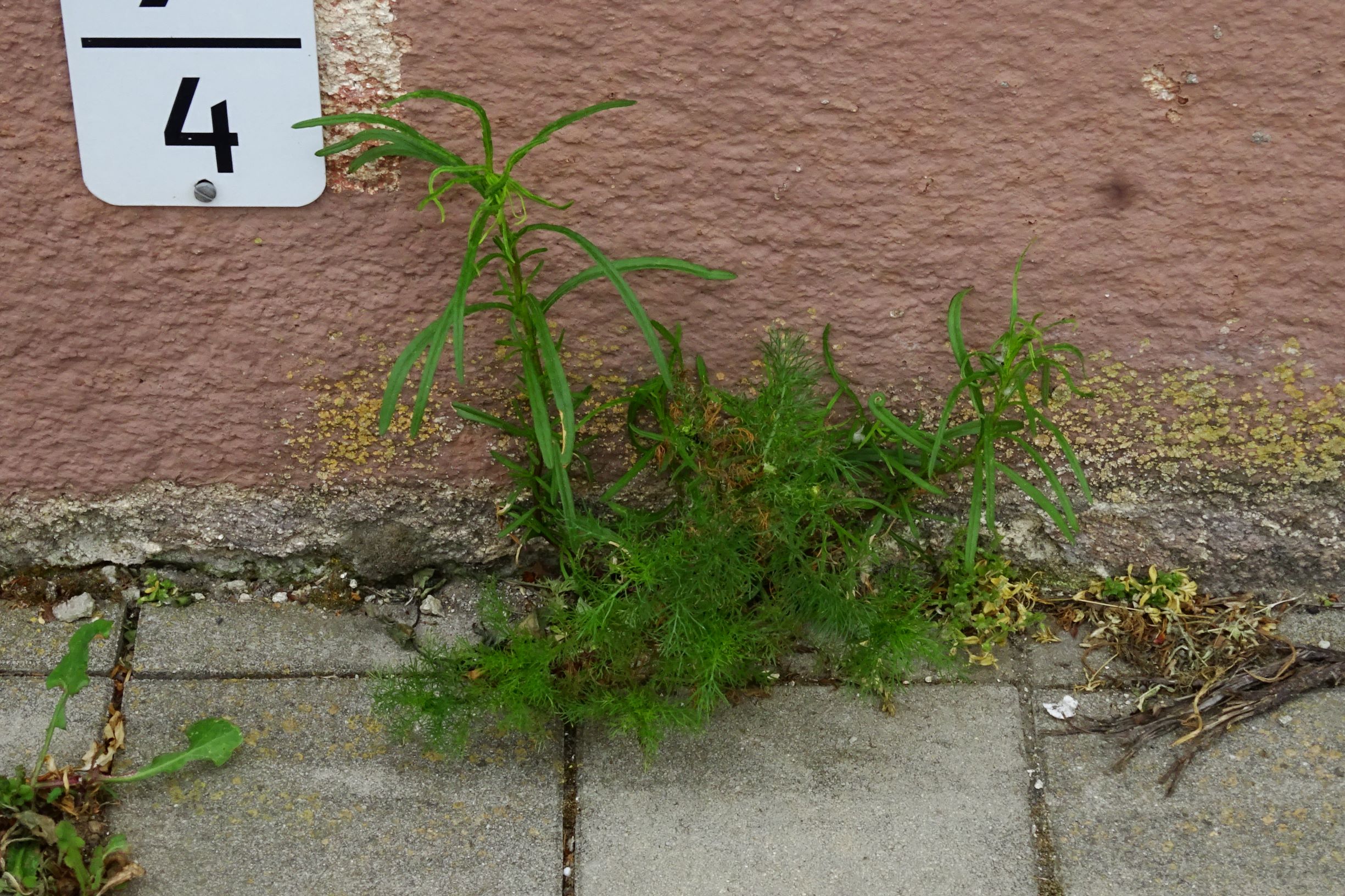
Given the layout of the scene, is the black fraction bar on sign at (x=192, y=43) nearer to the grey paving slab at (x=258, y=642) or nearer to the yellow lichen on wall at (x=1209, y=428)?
the grey paving slab at (x=258, y=642)

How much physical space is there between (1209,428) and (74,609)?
7.99 feet

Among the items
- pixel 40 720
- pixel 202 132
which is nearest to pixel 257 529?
pixel 40 720

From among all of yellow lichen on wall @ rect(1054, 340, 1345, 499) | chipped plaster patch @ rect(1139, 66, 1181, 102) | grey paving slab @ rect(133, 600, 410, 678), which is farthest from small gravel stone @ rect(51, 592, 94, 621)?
chipped plaster patch @ rect(1139, 66, 1181, 102)

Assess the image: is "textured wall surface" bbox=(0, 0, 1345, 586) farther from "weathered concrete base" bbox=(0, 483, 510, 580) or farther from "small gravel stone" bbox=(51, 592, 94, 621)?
"small gravel stone" bbox=(51, 592, 94, 621)

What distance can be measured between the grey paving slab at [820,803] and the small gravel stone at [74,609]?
1.14m

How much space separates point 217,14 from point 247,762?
4.47 ft

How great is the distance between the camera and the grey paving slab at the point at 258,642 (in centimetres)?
227

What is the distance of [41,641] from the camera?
230 centimetres

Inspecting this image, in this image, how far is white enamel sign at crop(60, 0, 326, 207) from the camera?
1865 mm

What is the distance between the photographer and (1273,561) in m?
2.38

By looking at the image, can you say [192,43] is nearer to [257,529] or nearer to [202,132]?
[202,132]

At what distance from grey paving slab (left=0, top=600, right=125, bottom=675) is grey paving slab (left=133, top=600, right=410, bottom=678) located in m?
0.06

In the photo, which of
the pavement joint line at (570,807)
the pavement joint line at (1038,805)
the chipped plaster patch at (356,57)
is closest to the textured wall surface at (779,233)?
the chipped plaster patch at (356,57)

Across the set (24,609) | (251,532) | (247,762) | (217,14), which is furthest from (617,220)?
(24,609)
